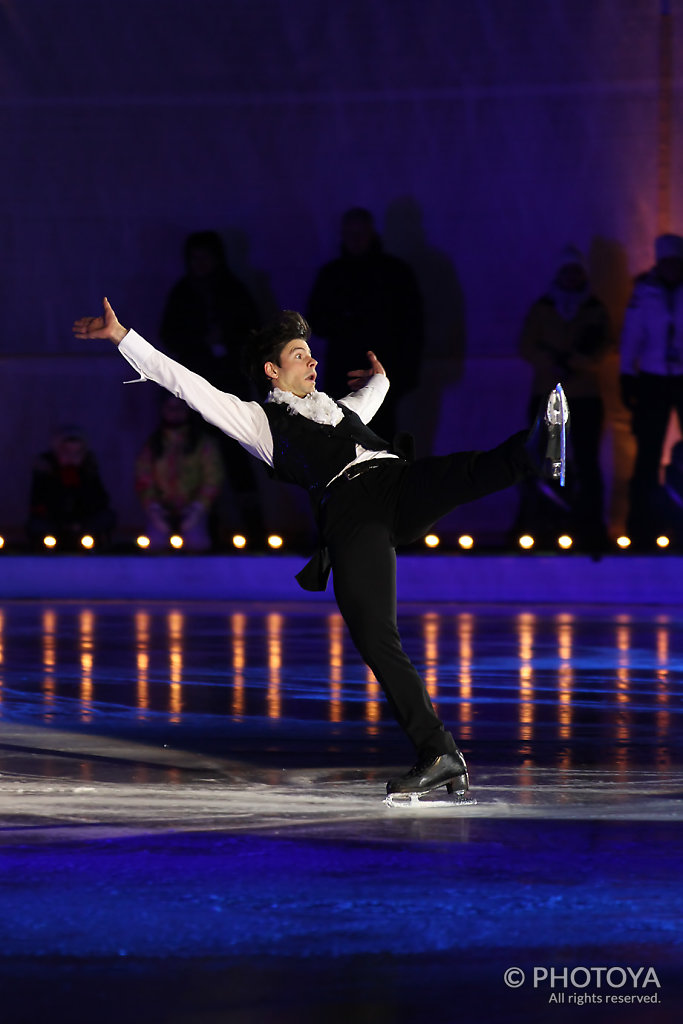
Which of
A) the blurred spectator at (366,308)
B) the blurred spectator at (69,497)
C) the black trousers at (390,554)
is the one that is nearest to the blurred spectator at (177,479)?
the blurred spectator at (69,497)

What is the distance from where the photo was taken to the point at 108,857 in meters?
4.69

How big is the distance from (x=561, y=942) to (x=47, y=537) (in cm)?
1119

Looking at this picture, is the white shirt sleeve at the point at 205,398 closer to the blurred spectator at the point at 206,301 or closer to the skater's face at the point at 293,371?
the skater's face at the point at 293,371

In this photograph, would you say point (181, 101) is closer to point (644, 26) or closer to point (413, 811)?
point (644, 26)

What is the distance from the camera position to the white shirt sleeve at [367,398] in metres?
6.15

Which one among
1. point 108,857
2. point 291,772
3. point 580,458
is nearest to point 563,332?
point 580,458

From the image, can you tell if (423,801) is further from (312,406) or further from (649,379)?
(649,379)

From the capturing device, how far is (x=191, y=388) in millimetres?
5672

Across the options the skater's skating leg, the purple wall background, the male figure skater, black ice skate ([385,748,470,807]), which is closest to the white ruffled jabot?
the male figure skater

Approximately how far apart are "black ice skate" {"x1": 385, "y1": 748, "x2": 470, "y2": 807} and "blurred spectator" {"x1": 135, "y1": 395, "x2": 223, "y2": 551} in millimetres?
8884

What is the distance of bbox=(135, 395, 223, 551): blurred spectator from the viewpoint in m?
14.3

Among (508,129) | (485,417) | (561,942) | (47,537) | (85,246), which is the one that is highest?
(508,129)

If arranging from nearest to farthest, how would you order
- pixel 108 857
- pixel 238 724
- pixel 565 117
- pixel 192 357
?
pixel 108 857 → pixel 238 724 → pixel 192 357 → pixel 565 117

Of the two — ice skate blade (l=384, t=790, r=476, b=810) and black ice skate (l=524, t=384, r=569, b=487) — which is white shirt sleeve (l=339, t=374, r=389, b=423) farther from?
ice skate blade (l=384, t=790, r=476, b=810)
